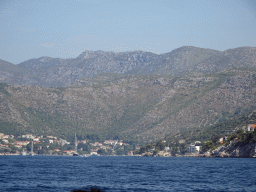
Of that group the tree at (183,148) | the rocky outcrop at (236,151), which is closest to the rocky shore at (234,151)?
the rocky outcrop at (236,151)

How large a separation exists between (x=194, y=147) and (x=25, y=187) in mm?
137674

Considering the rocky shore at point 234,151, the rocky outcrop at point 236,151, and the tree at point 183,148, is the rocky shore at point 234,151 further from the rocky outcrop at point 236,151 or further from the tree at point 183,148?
the tree at point 183,148

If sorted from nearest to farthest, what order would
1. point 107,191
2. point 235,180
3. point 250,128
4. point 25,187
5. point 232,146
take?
point 107,191, point 25,187, point 235,180, point 232,146, point 250,128

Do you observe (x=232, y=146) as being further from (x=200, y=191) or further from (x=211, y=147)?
(x=200, y=191)

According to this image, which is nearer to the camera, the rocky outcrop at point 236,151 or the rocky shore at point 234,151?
the rocky outcrop at point 236,151

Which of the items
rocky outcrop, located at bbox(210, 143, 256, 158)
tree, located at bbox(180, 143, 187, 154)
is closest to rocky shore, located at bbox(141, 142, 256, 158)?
rocky outcrop, located at bbox(210, 143, 256, 158)

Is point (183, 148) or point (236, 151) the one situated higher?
point (236, 151)

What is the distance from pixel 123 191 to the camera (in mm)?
45594

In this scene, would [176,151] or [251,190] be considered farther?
[176,151]

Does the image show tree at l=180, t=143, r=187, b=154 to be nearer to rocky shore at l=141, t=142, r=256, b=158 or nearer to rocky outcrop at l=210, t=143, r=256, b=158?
rocky shore at l=141, t=142, r=256, b=158

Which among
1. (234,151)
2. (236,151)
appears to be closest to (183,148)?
(234,151)

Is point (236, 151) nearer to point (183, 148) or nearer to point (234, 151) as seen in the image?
point (234, 151)

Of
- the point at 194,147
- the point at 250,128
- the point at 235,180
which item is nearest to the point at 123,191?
the point at 235,180

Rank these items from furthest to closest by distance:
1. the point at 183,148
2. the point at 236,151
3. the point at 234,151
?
the point at 183,148
the point at 234,151
the point at 236,151
